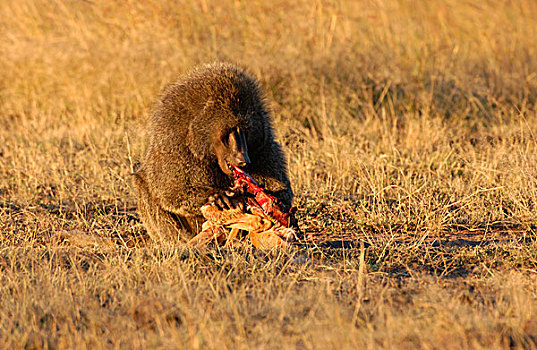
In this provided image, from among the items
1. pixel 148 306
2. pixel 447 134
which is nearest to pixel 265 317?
pixel 148 306

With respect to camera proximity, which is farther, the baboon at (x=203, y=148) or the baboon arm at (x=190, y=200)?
the baboon arm at (x=190, y=200)

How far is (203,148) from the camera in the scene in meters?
4.50

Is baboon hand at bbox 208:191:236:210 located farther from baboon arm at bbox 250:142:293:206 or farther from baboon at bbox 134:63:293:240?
baboon arm at bbox 250:142:293:206

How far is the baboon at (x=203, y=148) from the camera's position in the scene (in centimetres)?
441

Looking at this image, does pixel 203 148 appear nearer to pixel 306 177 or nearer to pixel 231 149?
pixel 231 149

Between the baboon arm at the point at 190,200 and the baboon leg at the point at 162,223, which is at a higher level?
the baboon arm at the point at 190,200

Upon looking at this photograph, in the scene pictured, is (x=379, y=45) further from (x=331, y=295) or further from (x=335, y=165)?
(x=331, y=295)

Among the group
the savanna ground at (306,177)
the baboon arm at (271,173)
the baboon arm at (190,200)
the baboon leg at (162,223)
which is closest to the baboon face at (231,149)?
the baboon arm at (190,200)

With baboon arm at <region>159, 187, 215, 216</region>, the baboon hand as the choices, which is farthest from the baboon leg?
the baboon hand

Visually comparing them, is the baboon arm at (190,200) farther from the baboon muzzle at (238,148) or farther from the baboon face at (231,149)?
the baboon muzzle at (238,148)

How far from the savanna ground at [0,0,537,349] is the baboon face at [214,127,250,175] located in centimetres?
56

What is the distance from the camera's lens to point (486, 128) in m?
7.86

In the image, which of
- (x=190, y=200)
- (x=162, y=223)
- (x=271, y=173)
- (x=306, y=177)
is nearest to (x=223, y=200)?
(x=190, y=200)

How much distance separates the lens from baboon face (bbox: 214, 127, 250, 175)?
13.9 ft
